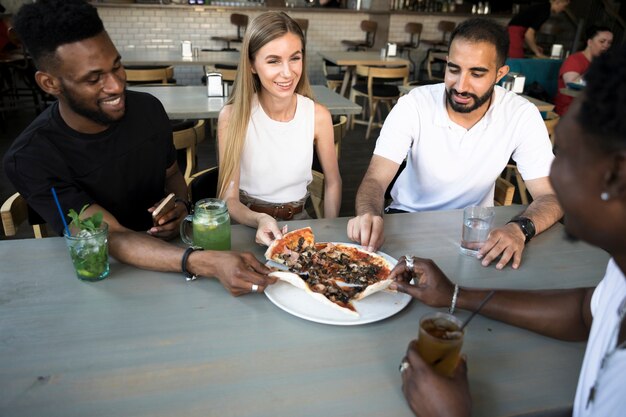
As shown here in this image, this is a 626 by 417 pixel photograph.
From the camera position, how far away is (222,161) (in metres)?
2.14

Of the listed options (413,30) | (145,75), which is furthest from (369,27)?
(145,75)

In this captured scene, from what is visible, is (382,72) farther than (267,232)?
Yes

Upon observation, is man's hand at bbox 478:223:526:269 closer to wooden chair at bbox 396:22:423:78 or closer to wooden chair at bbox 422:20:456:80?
wooden chair at bbox 422:20:456:80

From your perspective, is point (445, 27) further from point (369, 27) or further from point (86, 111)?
point (86, 111)

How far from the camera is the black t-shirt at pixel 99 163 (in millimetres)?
1566

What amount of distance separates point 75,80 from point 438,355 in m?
1.38

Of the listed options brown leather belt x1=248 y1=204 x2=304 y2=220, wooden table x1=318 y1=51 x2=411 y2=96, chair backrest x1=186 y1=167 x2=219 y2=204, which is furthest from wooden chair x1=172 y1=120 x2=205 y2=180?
wooden table x1=318 y1=51 x2=411 y2=96

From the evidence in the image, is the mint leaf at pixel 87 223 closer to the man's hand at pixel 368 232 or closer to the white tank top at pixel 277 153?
the man's hand at pixel 368 232

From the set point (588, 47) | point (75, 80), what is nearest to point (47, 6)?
point (75, 80)

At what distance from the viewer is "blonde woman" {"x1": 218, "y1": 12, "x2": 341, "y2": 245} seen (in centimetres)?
209

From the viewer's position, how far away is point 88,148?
5.47 ft

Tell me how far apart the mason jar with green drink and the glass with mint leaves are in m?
0.26

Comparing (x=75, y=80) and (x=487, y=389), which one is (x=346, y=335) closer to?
(x=487, y=389)

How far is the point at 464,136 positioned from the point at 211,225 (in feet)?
4.28
